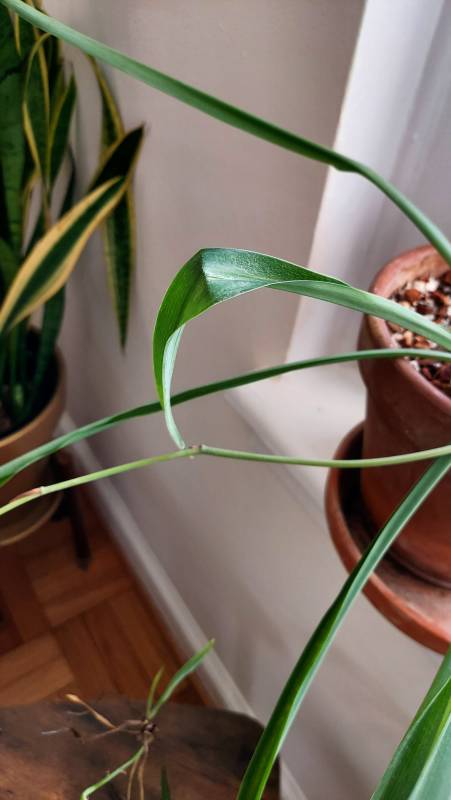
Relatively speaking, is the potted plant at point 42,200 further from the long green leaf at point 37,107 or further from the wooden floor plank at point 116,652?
the wooden floor plank at point 116,652

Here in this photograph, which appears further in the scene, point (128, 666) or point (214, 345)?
point (128, 666)

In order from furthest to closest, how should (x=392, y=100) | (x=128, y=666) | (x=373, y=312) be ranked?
(x=128, y=666)
(x=392, y=100)
(x=373, y=312)

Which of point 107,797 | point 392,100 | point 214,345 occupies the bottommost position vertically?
point 107,797

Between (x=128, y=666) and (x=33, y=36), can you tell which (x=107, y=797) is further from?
(x=33, y=36)

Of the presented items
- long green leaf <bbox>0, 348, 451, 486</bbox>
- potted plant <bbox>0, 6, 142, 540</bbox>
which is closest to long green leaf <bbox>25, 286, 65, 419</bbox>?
potted plant <bbox>0, 6, 142, 540</bbox>

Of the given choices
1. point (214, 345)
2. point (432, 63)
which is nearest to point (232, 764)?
point (214, 345)

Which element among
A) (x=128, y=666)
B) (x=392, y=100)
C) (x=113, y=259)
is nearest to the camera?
(x=392, y=100)

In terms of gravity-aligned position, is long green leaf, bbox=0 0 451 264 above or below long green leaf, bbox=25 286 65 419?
above

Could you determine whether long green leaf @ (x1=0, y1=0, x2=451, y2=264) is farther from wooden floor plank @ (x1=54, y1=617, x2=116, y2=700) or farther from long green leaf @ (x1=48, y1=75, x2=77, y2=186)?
wooden floor plank @ (x1=54, y1=617, x2=116, y2=700)
